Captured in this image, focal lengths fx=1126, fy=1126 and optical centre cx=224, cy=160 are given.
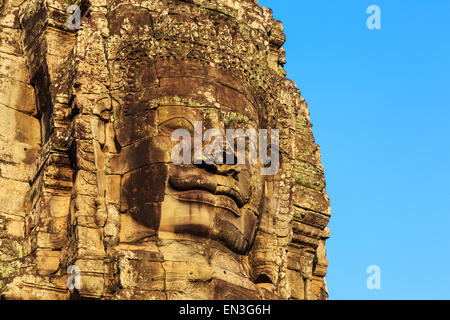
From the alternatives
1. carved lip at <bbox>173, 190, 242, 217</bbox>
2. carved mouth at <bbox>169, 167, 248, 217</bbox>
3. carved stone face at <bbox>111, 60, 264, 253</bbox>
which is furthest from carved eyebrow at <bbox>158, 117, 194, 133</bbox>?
carved lip at <bbox>173, 190, 242, 217</bbox>

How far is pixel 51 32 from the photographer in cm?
2027

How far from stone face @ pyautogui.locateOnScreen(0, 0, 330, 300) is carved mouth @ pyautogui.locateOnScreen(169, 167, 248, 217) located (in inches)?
0.9

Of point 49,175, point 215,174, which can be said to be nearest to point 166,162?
point 215,174

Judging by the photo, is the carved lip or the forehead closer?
the carved lip

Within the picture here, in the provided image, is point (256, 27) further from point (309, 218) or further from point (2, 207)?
point (2, 207)

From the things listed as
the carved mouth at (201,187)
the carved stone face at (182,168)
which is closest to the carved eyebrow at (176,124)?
the carved stone face at (182,168)

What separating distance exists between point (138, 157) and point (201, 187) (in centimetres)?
119

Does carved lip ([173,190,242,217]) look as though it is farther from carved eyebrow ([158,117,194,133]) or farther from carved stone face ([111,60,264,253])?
carved eyebrow ([158,117,194,133])

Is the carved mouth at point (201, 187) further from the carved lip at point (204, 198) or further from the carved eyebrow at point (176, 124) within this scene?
the carved eyebrow at point (176, 124)

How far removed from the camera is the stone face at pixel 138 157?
1772 cm

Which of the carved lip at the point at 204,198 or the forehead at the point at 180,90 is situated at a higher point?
the forehead at the point at 180,90

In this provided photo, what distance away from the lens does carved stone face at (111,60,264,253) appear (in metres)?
18.1

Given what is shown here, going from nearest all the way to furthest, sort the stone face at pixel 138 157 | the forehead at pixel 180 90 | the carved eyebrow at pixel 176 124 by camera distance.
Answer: the stone face at pixel 138 157 → the carved eyebrow at pixel 176 124 → the forehead at pixel 180 90

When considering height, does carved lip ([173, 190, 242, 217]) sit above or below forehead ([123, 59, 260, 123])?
below
